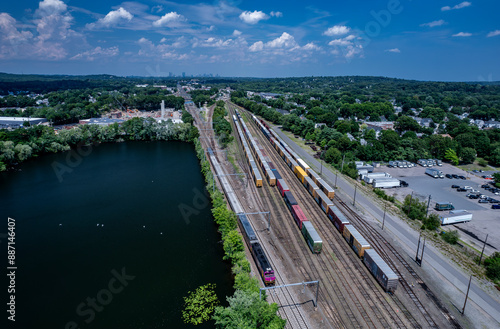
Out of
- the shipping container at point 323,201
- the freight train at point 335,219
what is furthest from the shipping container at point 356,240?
the shipping container at point 323,201

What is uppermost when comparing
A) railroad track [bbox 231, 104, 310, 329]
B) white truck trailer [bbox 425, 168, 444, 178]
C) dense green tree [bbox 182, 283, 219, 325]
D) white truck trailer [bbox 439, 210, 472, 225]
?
white truck trailer [bbox 425, 168, 444, 178]

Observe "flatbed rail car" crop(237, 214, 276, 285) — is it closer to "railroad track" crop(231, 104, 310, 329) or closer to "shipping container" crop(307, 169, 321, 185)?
"railroad track" crop(231, 104, 310, 329)

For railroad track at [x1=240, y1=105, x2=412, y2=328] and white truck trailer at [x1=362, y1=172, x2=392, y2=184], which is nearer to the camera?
railroad track at [x1=240, y1=105, x2=412, y2=328]

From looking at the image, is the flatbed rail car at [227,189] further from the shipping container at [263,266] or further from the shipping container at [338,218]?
the shipping container at [338,218]

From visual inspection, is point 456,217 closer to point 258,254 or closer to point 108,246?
point 258,254

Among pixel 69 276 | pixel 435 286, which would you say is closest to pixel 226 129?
pixel 69 276

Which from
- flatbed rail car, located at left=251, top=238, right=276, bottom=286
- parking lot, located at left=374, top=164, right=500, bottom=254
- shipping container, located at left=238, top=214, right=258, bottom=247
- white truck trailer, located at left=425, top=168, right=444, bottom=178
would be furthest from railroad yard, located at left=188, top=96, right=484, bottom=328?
white truck trailer, located at left=425, top=168, right=444, bottom=178
